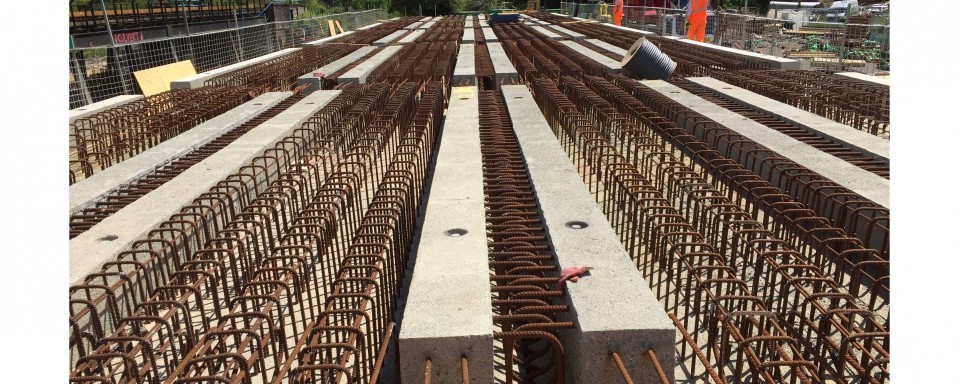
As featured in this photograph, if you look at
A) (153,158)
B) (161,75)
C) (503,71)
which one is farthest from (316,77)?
(153,158)

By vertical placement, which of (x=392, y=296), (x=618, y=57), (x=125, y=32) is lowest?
(x=392, y=296)

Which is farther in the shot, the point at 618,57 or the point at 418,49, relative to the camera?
the point at 418,49

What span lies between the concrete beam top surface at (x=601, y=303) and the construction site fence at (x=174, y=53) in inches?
591

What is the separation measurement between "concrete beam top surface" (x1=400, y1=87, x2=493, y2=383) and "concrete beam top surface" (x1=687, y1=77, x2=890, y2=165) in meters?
6.94

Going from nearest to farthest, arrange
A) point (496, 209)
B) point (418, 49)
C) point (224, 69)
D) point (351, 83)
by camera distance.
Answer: point (496, 209), point (351, 83), point (224, 69), point (418, 49)

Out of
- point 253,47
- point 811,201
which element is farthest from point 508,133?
point 253,47

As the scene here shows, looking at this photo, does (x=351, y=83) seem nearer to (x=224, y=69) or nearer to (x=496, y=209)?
(x=224, y=69)

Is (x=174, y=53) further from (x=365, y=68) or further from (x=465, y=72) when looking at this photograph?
(x=465, y=72)

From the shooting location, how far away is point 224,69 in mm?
23016

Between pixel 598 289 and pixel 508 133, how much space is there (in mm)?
7908

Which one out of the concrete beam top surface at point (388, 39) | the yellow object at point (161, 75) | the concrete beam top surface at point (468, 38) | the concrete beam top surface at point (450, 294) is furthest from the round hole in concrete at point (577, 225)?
the concrete beam top surface at point (388, 39)

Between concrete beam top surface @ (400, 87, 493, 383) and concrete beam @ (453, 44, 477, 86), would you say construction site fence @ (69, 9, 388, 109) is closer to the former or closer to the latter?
concrete beam @ (453, 44, 477, 86)

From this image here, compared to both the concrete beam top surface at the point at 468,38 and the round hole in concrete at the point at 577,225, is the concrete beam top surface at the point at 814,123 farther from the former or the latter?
the concrete beam top surface at the point at 468,38

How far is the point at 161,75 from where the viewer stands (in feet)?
68.9
